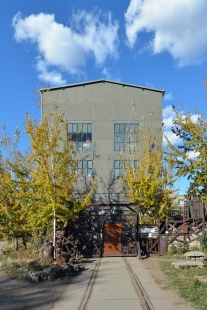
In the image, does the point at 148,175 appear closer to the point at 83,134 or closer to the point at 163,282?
the point at 83,134

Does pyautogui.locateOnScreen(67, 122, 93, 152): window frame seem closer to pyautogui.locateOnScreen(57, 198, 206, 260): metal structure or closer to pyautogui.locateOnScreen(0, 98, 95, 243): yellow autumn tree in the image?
pyautogui.locateOnScreen(0, 98, 95, 243): yellow autumn tree

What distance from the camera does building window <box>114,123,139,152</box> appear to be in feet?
86.4

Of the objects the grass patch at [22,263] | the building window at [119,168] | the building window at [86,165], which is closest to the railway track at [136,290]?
the grass patch at [22,263]

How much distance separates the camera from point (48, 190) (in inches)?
642

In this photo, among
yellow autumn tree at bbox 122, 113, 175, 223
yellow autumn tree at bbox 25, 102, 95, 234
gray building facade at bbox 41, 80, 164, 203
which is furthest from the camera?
gray building facade at bbox 41, 80, 164, 203

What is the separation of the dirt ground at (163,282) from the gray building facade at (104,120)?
8.75 meters

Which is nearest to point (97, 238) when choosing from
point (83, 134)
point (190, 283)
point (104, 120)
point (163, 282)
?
point (163, 282)

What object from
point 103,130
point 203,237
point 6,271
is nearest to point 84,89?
point 103,130

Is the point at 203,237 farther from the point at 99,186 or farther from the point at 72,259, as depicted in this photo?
the point at 99,186

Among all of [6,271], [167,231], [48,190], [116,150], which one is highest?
[116,150]

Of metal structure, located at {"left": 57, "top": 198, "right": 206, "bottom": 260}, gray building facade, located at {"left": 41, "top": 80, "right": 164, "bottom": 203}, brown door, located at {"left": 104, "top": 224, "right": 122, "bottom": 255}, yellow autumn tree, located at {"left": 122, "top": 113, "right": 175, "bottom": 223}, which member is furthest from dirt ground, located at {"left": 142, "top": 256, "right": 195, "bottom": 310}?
gray building facade, located at {"left": 41, "top": 80, "right": 164, "bottom": 203}

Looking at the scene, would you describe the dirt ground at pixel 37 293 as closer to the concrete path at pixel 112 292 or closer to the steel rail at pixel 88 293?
the concrete path at pixel 112 292

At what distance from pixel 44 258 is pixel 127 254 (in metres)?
5.17

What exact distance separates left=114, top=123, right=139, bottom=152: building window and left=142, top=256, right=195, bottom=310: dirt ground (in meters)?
9.96
